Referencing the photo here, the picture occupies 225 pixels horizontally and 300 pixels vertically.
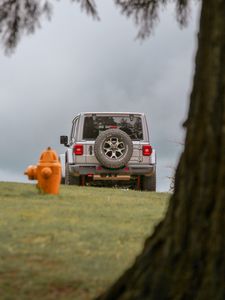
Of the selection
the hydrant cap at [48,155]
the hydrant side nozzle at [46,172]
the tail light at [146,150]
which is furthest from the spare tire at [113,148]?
the hydrant side nozzle at [46,172]

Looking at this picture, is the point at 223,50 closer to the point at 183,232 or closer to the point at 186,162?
the point at 186,162

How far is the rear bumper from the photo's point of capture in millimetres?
17172

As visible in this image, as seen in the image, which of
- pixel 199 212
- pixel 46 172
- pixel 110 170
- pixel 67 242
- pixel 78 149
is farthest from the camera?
pixel 78 149

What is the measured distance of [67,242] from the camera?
708 cm

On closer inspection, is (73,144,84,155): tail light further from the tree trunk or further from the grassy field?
the tree trunk

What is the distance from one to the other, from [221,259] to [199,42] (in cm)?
141

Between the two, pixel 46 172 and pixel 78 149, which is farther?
pixel 78 149

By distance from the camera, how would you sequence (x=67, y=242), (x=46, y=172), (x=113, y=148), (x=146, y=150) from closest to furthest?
(x=67, y=242), (x=46, y=172), (x=113, y=148), (x=146, y=150)

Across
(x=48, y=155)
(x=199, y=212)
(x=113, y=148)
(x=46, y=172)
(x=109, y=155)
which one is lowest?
(x=199, y=212)

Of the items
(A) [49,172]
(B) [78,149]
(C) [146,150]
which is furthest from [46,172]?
(C) [146,150]

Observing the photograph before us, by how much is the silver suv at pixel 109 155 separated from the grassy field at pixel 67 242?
209 inches

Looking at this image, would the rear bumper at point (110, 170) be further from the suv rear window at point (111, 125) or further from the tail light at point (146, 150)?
the suv rear window at point (111, 125)

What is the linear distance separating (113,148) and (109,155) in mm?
415

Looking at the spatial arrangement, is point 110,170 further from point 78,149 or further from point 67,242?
point 67,242
